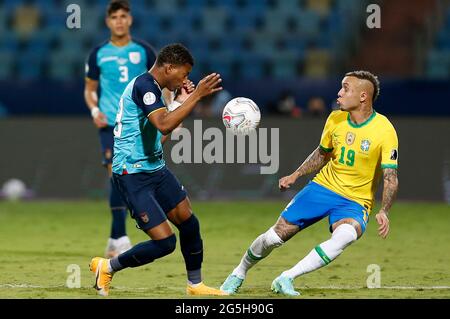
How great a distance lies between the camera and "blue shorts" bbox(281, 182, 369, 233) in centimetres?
876

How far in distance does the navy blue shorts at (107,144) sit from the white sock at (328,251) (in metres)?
3.68

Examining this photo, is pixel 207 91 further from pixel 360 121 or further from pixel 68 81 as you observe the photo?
pixel 68 81

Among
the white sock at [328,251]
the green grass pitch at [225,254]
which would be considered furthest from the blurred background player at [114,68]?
the white sock at [328,251]

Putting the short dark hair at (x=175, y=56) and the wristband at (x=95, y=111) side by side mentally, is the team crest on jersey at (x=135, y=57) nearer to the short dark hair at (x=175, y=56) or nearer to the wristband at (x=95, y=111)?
the wristband at (x=95, y=111)

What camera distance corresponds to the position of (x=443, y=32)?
21359 millimetres

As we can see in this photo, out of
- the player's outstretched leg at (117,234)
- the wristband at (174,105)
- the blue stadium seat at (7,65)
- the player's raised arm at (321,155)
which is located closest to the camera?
the player's raised arm at (321,155)

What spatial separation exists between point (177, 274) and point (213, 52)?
11418 mm

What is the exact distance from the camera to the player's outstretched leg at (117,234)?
1141 cm

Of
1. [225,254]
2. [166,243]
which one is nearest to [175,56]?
[166,243]

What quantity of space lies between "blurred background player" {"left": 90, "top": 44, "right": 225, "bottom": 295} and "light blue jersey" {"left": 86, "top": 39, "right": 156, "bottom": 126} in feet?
10.2

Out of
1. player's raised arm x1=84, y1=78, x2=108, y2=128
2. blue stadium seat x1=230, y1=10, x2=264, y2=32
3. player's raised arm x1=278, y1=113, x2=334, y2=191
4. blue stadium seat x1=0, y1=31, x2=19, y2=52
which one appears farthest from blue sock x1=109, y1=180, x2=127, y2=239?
blue stadium seat x1=230, y1=10, x2=264, y2=32

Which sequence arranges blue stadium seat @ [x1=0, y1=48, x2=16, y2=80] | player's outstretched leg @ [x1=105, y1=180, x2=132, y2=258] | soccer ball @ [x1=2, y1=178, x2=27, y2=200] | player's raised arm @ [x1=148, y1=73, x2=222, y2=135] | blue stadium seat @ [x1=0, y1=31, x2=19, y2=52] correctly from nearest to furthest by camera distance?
player's raised arm @ [x1=148, y1=73, x2=222, y2=135] < player's outstretched leg @ [x1=105, y1=180, x2=132, y2=258] < soccer ball @ [x1=2, y1=178, x2=27, y2=200] < blue stadium seat @ [x1=0, y1=48, x2=16, y2=80] < blue stadium seat @ [x1=0, y1=31, x2=19, y2=52]

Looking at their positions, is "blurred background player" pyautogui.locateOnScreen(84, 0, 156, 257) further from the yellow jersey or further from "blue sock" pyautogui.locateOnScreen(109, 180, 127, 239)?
the yellow jersey
